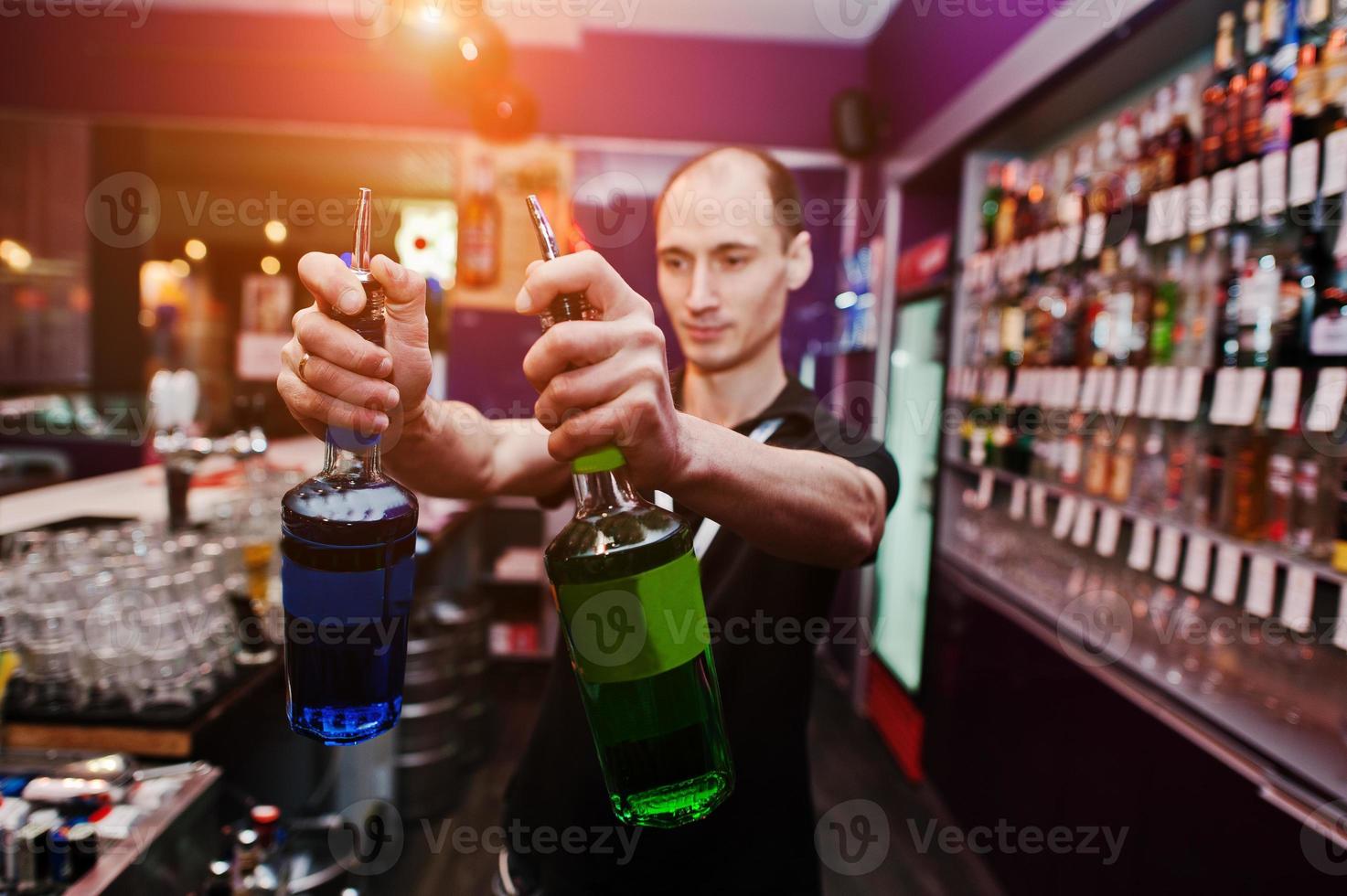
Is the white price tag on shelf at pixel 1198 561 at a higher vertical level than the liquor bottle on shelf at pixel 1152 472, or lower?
lower

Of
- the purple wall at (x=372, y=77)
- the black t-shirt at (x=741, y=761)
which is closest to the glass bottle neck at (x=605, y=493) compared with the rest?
the black t-shirt at (x=741, y=761)

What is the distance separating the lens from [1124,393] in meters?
→ 2.33

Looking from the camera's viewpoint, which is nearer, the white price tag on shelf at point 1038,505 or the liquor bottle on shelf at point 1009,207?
the white price tag on shelf at point 1038,505

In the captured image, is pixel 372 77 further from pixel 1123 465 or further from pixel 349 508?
pixel 349 508

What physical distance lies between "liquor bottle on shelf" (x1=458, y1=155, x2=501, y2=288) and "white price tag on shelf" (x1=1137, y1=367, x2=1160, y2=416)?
3.82 meters

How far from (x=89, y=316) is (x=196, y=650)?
467 centimetres

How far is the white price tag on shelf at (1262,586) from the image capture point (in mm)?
1790

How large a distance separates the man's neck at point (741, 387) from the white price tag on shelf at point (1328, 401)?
120cm

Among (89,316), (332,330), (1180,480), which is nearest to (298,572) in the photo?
(332,330)

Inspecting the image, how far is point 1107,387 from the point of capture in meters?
2.43

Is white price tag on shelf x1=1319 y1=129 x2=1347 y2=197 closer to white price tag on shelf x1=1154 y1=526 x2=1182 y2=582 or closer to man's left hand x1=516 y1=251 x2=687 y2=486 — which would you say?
white price tag on shelf x1=1154 y1=526 x2=1182 y2=582

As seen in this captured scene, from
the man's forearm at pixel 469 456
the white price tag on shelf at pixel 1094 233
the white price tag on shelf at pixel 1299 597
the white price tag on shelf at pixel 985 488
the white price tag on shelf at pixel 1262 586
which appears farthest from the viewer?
the white price tag on shelf at pixel 985 488

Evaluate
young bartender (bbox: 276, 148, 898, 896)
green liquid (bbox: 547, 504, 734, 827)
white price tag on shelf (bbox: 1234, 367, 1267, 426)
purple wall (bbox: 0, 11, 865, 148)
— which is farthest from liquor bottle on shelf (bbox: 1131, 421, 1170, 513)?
purple wall (bbox: 0, 11, 865, 148)

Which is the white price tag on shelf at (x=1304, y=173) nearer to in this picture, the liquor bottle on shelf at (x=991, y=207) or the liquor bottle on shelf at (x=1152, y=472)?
the liquor bottle on shelf at (x=1152, y=472)
